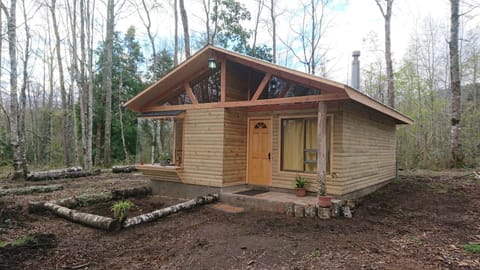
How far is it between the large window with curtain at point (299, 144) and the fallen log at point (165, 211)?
6.71ft

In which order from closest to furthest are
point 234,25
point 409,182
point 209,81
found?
point 209,81 < point 409,182 < point 234,25

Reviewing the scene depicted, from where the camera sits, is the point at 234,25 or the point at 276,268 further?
the point at 234,25

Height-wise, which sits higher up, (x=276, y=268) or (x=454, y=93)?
(x=454, y=93)

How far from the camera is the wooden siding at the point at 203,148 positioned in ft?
23.3

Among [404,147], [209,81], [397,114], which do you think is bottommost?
[404,147]

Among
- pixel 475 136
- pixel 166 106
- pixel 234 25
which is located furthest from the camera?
pixel 234 25

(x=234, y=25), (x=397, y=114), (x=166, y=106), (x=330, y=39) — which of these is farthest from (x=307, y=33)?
(x=166, y=106)

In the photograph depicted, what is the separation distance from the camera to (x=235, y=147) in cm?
744

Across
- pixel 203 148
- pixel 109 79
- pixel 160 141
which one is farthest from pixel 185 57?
pixel 203 148

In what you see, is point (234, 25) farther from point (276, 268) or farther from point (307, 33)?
point (276, 268)

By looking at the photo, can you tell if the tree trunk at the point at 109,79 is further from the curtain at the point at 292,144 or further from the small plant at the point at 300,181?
the small plant at the point at 300,181

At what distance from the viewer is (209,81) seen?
298 inches

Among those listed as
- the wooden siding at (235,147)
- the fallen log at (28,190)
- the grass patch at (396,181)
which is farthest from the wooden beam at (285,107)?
the fallen log at (28,190)

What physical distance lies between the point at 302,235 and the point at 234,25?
1492 centimetres
